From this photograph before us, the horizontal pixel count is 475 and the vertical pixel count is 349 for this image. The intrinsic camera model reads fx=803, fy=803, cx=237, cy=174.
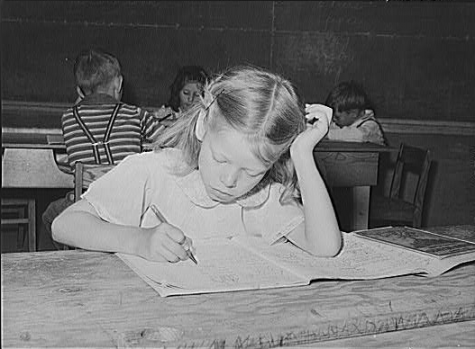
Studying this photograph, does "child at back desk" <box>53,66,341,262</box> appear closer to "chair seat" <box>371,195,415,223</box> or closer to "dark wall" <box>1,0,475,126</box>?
"chair seat" <box>371,195,415,223</box>

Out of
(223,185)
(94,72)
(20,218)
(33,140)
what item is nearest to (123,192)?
(223,185)

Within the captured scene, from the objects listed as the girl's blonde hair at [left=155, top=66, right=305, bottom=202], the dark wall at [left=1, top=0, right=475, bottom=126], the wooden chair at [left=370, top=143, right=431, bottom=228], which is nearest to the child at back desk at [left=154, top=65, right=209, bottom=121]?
the dark wall at [left=1, top=0, right=475, bottom=126]

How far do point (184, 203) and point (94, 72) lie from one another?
193cm

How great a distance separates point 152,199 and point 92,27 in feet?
9.95

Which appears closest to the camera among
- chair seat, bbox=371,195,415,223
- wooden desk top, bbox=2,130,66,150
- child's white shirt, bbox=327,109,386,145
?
wooden desk top, bbox=2,130,66,150

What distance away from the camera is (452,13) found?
467cm

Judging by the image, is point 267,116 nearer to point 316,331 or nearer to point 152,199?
point 152,199

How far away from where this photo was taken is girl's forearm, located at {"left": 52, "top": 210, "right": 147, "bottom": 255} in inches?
55.1

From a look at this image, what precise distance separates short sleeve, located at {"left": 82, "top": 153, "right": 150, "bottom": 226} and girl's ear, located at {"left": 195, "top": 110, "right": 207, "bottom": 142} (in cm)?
17

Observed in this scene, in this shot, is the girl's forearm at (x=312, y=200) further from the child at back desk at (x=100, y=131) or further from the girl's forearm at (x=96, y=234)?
the child at back desk at (x=100, y=131)

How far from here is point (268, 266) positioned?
1.33m

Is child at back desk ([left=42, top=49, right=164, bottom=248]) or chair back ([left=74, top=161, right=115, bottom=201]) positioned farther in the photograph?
child at back desk ([left=42, top=49, right=164, bottom=248])

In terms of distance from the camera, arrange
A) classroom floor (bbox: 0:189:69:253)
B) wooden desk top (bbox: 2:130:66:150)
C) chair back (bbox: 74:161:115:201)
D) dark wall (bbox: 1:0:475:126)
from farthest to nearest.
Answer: dark wall (bbox: 1:0:475:126), classroom floor (bbox: 0:189:69:253), wooden desk top (bbox: 2:130:66:150), chair back (bbox: 74:161:115:201)

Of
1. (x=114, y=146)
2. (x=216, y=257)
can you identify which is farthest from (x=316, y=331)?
(x=114, y=146)
